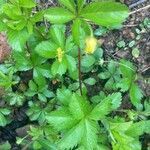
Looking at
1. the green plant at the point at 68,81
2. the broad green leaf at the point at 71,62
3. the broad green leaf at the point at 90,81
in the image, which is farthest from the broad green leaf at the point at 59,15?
the broad green leaf at the point at 90,81

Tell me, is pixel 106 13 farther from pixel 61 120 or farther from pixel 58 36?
pixel 61 120

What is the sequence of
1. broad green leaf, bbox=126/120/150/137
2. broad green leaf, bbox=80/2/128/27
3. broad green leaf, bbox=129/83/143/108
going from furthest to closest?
1. broad green leaf, bbox=129/83/143/108
2. broad green leaf, bbox=126/120/150/137
3. broad green leaf, bbox=80/2/128/27

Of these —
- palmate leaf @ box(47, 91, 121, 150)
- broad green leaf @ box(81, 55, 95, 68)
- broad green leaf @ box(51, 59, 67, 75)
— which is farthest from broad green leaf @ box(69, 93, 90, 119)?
broad green leaf @ box(81, 55, 95, 68)

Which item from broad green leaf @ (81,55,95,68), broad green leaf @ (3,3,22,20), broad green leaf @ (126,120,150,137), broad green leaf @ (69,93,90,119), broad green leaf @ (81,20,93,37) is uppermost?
broad green leaf @ (3,3,22,20)

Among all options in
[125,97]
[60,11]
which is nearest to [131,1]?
[125,97]

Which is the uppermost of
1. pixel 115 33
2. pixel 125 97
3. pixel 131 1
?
pixel 131 1

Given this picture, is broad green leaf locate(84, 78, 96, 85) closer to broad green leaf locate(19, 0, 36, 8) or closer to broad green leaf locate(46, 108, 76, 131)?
broad green leaf locate(46, 108, 76, 131)

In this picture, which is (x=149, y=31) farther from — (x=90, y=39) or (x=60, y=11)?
(x=60, y=11)
